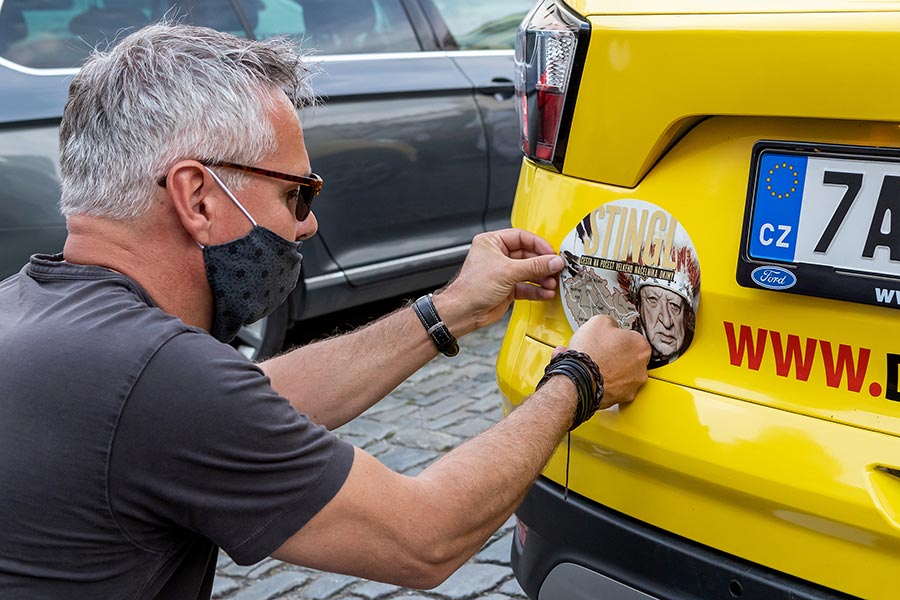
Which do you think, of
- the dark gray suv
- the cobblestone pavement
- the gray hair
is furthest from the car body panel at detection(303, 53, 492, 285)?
the gray hair

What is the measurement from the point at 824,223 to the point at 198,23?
2.98 metres

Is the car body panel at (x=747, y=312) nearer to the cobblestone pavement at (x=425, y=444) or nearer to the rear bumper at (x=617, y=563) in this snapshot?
the rear bumper at (x=617, y=563)

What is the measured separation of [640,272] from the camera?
1827 mm

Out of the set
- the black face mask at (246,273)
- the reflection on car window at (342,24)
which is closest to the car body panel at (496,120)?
the reflection on car window at (342,24)

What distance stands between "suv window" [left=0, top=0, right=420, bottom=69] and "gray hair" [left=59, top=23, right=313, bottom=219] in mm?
1677

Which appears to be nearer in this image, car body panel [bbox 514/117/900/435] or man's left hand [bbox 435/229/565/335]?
car body panel [bbox 514/117/900/435]

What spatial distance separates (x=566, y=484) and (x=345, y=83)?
2561 mm

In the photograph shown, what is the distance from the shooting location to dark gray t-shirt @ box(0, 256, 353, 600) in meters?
1.48

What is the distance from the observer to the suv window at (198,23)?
11.8 ft

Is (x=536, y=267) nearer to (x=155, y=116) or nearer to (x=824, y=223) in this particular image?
(x=824, y=223)

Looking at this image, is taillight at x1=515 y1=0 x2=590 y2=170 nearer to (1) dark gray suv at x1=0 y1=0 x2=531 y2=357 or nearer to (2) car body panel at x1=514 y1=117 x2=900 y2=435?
(2) car body panel at x1=514 y1=117 x2=900 y2=435

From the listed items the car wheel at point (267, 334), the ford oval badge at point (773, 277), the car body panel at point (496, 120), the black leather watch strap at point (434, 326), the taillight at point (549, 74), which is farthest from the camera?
the car body panel at point (496, 120)

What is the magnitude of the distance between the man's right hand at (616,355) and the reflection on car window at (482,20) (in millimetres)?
3044

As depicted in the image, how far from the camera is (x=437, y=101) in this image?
4461 millimetres
